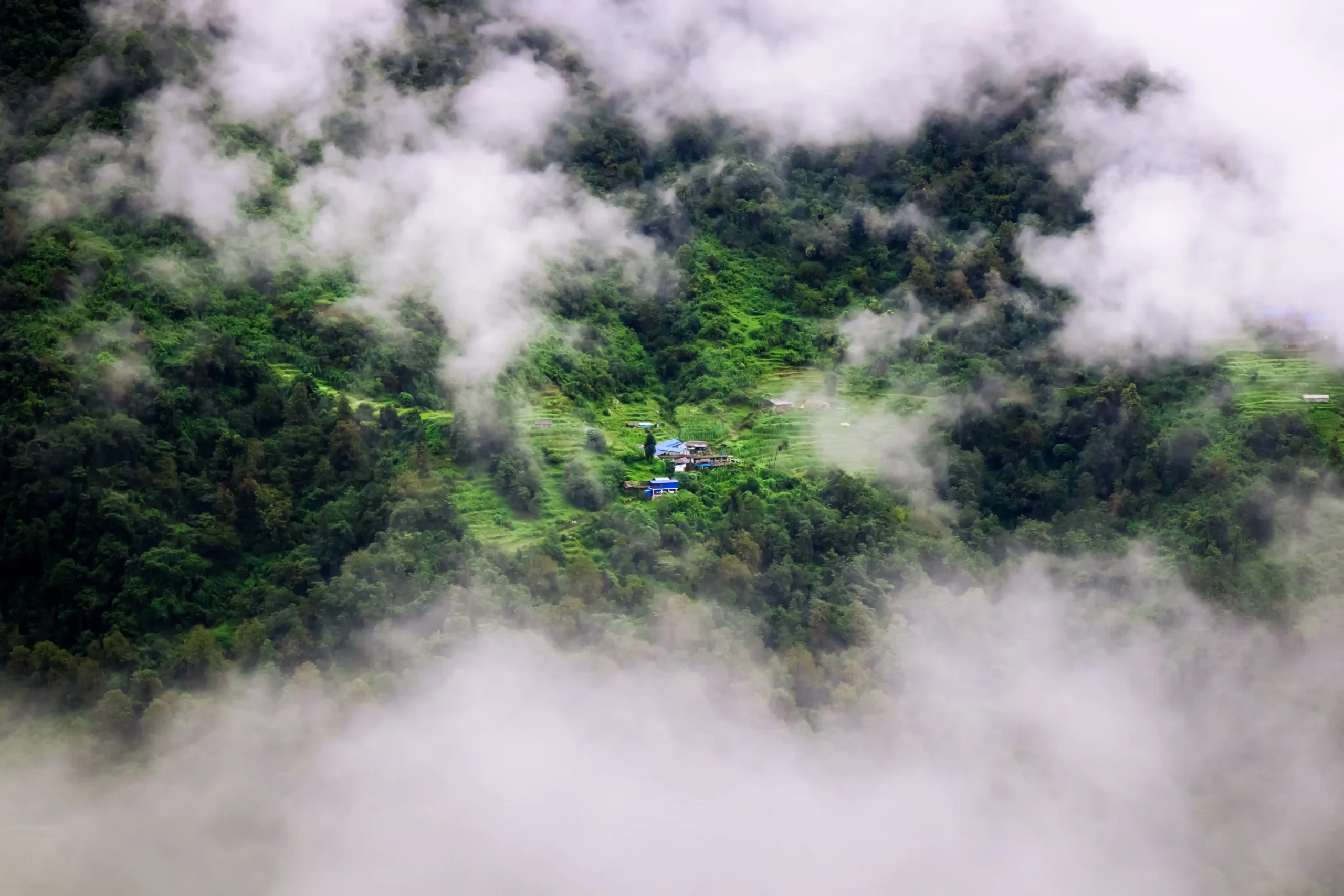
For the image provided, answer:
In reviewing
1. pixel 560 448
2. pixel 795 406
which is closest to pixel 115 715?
pixel 560 448

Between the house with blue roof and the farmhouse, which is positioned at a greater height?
the house with blue roof

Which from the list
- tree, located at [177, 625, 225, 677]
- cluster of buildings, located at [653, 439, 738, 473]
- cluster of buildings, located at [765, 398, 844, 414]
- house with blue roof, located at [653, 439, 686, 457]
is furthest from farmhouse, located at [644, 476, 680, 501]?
tree, located at [177, 625, 225, 677]

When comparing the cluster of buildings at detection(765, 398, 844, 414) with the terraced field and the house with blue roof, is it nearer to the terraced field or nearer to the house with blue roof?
the house with blue roof

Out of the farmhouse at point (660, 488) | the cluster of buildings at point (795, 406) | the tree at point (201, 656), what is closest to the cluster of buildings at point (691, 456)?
the farmhouse at point (660, 488)

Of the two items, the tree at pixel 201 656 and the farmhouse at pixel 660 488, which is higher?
the farmhouse at pixel 660 488

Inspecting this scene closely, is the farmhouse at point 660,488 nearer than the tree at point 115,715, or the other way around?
the tree at point 115,715

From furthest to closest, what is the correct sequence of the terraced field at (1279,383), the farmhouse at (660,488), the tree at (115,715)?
the terraced field at (1279,383), the farmhouse at (660,488), the tree at (115,715)

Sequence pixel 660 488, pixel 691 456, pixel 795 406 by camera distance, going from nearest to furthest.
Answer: pixel 660 488
pixel 691 456
pixel 795 406

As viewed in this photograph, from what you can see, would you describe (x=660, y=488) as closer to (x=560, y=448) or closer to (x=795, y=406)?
(x=560, y=448)

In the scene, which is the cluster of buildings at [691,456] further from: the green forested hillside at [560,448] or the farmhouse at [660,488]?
the farmhouse at [660,488]
